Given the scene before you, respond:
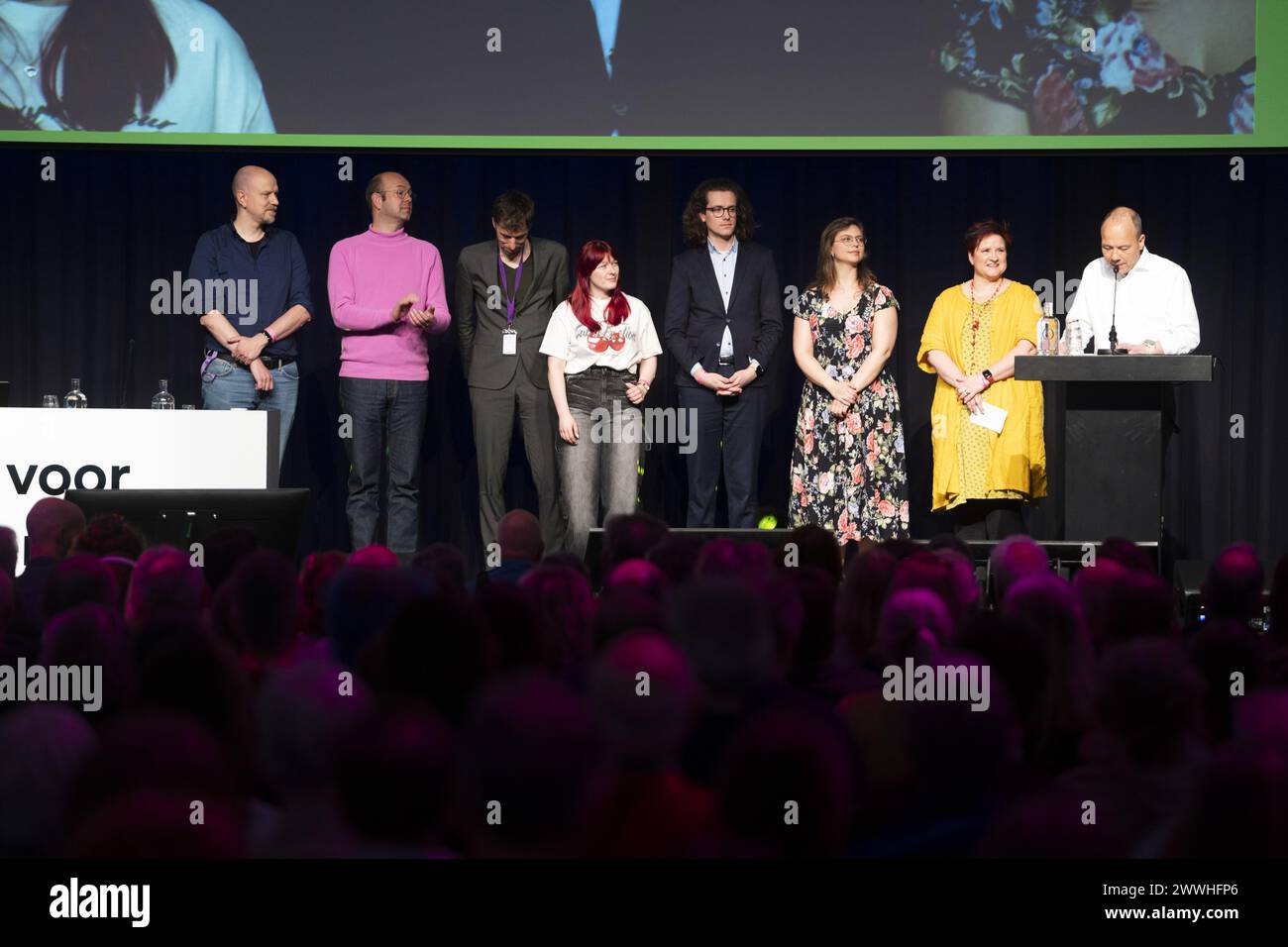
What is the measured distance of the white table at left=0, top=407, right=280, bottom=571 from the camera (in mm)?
5230

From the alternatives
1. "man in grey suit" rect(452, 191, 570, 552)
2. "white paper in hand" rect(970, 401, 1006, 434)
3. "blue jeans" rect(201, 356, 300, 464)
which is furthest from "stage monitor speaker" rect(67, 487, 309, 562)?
"white paper in hand" rect(970, 401, 1006, 434)

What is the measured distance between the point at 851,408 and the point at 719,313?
0.67 m

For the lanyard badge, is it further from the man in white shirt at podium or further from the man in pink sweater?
the man in white shirt at podium

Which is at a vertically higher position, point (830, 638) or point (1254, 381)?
point (1254, 381)

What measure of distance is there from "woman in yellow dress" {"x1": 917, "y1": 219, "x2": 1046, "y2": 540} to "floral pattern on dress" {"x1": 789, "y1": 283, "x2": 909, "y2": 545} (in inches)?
8.2

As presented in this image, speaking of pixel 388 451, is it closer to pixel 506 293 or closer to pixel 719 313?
pixel 506 293

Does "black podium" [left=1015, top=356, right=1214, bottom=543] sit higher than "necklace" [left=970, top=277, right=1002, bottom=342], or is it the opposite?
"necklace" [left=970, top=277, right=1002, bottom=342]

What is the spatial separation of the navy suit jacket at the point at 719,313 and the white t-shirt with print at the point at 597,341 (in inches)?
6.6

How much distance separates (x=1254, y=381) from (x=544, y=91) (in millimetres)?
3616

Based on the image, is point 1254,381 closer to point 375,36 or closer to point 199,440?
point 375,36

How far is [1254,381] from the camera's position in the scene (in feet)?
23.1

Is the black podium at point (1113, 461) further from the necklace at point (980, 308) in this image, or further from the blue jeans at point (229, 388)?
the blue jeans at point (229, 388)
